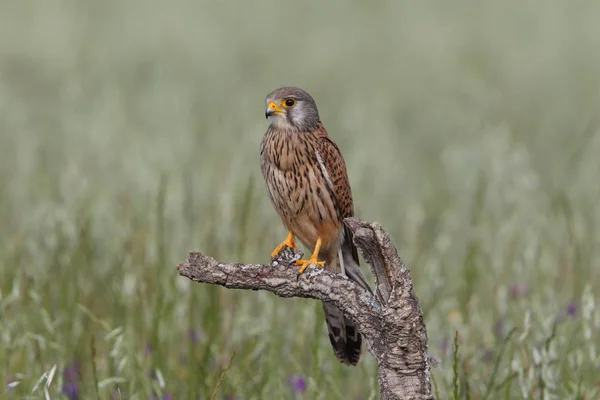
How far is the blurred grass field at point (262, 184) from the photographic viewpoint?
15.2ft

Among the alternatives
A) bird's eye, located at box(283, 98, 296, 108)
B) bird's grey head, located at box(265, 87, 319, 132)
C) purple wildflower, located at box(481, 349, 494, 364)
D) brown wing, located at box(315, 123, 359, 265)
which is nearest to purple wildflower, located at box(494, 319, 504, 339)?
purple wildflower, located at box(481, 349, 494, 364)

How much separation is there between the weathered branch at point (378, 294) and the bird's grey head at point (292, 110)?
1.19 m

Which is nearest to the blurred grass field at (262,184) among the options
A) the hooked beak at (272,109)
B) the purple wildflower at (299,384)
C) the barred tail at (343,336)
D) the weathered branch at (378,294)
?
the purple wildflower at (299,384)

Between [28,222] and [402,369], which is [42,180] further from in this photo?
[402,369]

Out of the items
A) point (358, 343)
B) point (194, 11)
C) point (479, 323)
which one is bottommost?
point (358, 343)

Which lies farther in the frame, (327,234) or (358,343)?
(327,234)

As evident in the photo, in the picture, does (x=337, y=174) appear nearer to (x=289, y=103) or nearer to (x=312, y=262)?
(x=289, y=103)

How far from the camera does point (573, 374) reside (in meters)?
4.67

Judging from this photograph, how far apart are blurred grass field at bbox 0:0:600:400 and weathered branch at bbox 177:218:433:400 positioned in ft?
2.52

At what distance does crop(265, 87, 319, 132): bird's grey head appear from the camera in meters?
4.30

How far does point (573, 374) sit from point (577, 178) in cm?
422

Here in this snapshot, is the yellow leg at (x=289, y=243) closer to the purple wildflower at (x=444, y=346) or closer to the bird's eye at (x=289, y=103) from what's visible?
the bird's eye at (x=289, y=103)

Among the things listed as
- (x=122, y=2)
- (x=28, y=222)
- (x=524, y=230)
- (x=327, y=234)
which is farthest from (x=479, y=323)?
(x=122, y=2)

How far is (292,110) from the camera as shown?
4.39m
